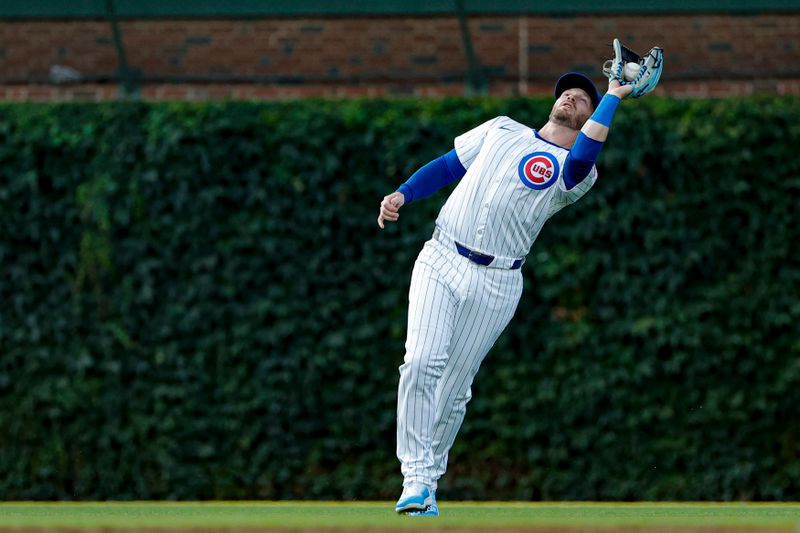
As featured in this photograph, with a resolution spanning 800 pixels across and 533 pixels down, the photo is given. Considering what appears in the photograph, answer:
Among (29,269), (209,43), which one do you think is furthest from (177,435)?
(209,43)

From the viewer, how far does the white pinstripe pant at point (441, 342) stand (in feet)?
21.9

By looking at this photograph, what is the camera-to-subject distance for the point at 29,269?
34.3ft

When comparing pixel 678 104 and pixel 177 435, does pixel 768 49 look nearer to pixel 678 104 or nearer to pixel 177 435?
pixel 678 104

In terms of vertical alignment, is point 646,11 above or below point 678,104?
above

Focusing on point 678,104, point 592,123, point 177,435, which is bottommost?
point 177,435

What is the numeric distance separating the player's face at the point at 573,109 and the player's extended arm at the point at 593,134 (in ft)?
1.17

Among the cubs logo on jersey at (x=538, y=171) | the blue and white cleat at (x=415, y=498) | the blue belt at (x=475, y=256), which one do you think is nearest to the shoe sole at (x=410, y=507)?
the blue and white cleat at (x=415, y=498)

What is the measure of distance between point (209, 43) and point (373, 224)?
8.01 ft

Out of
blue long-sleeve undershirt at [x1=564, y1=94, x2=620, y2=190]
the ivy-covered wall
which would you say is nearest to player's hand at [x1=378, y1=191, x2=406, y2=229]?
blue long-sleeve undershirt at [x1=564, y1=94, x2=620, y2=190]

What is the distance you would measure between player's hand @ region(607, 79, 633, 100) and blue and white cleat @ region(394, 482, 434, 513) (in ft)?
6.39

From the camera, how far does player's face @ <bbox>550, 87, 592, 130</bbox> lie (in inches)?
275

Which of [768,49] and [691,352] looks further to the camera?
[768,49]

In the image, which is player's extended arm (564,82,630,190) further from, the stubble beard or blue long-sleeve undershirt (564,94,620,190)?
the stubble beard

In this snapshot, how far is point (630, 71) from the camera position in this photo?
21.4 feet
